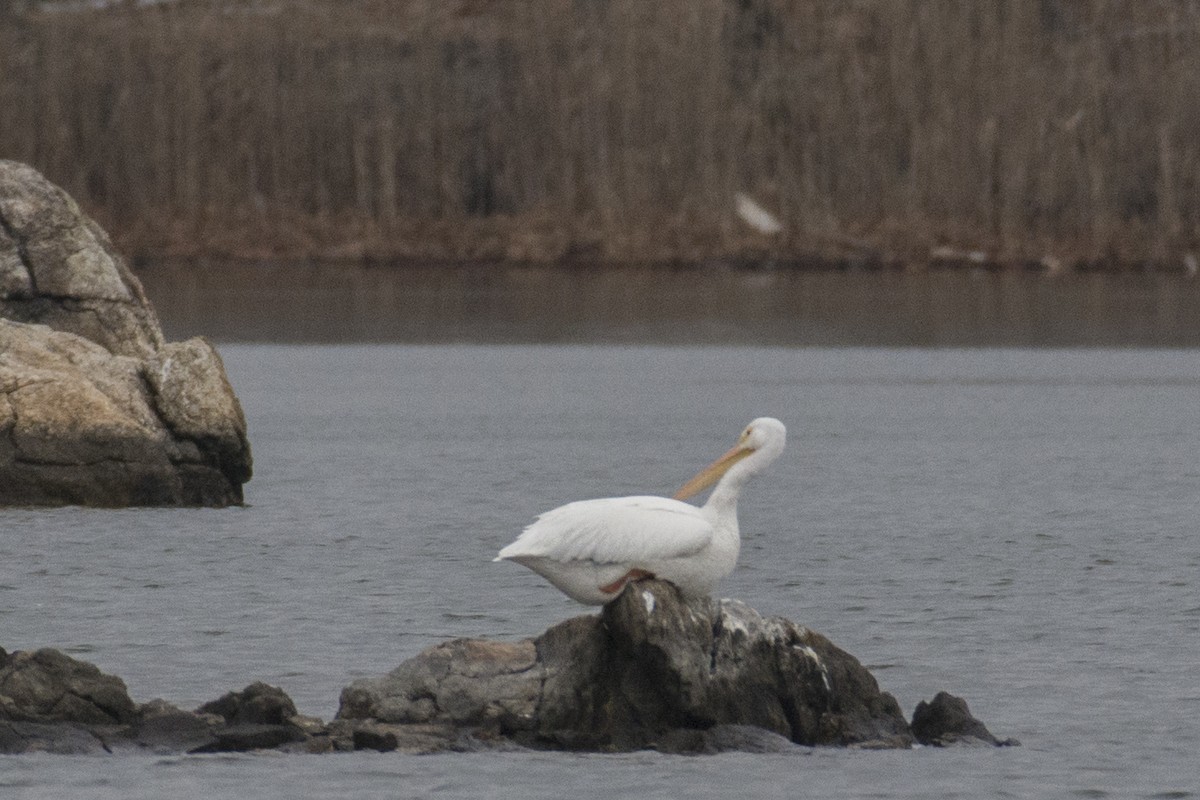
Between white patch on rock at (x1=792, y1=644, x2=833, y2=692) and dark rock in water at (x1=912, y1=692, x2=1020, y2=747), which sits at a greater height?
white patch on rock at (x1=792, y1=644, x2=833, y2=692)

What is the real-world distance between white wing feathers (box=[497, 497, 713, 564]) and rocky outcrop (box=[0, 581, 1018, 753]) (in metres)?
0.19

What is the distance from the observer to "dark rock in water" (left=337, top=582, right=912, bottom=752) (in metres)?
11.5

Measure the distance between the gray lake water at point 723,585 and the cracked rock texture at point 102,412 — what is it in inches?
12.8

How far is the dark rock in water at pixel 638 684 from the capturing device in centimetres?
1154

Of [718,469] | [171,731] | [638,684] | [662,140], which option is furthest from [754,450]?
[662,140]

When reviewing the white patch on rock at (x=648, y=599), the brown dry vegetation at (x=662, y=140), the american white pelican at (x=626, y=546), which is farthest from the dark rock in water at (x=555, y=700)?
the brown dry vegetation at (x=662, y=140)

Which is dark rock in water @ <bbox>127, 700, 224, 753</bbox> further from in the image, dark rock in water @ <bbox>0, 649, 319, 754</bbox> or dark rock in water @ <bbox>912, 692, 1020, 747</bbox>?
dark rock in water @ <bbox>912, 692, 1020, 747</bbox>

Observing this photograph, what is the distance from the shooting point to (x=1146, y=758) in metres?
11.9

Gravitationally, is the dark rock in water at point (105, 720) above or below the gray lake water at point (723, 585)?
above

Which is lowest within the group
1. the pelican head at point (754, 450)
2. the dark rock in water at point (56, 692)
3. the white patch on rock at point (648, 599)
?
the dark rock in water at point (56, 692)

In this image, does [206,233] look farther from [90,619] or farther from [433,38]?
[90,619]

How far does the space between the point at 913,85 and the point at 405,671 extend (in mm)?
46741

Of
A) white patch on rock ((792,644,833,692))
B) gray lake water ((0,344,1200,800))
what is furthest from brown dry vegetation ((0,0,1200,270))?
white patch on rock ((792,644,833,692))

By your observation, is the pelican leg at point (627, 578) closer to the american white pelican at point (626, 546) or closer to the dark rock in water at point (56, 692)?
the american white pelican at point (626, 546)
